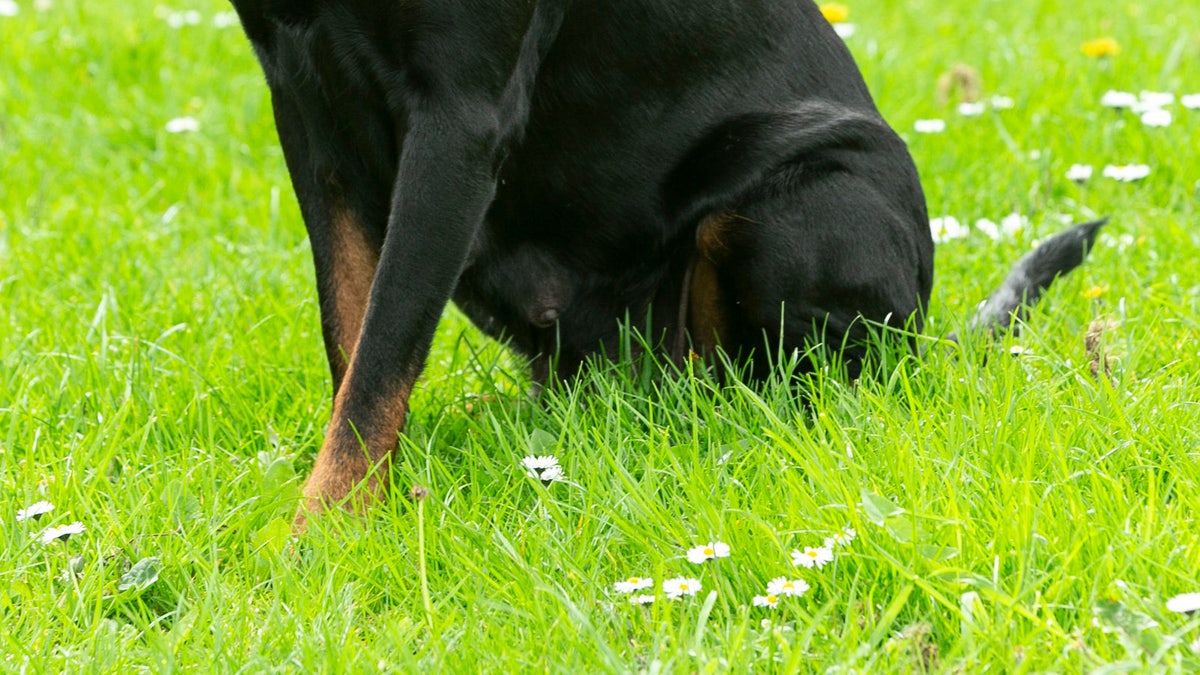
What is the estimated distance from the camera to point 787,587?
213 cm

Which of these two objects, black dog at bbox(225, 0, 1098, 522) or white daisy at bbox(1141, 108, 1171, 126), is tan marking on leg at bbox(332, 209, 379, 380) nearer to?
black dog at bbox(225, 0, 1098, 522)

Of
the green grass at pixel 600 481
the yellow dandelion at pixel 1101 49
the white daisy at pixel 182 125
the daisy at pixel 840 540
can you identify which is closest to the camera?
the green grass at pixel 600 481

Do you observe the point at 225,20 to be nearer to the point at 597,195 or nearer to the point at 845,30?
the point at 845,30

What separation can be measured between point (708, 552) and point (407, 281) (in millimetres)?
822

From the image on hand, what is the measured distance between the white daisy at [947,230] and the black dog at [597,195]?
2.52ft

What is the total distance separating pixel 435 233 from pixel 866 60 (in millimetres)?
3236

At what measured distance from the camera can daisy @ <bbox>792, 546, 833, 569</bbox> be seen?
2168 mm

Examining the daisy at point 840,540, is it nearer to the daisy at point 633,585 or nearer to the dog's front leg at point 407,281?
the daisy at point 633,585

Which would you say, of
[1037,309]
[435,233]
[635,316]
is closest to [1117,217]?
[1037,309]

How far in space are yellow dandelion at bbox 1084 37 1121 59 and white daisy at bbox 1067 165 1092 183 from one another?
3.89ft

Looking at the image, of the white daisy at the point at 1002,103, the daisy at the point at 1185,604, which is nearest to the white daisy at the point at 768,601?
the daisy at the point at 1185,604

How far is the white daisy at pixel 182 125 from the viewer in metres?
5.14

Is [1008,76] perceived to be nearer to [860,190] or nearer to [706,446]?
[860,190]

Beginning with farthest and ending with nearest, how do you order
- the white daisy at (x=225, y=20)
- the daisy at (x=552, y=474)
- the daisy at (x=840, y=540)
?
the white daisy at (x=225, y=20) → the daisy at (x=552, y=474) → the daisy at (x=840, y=540)
